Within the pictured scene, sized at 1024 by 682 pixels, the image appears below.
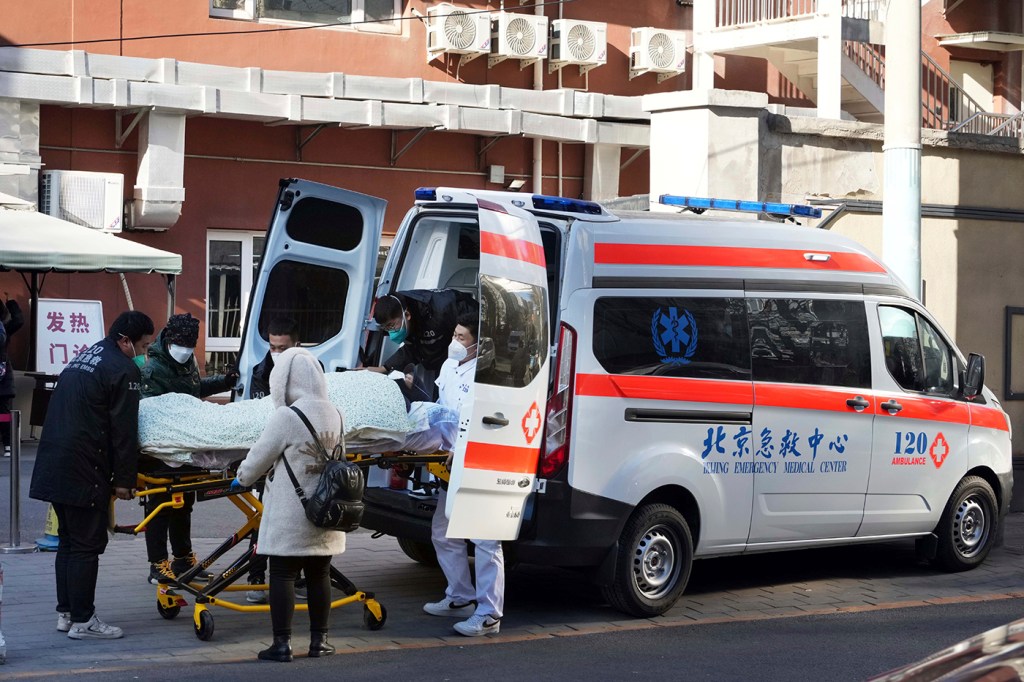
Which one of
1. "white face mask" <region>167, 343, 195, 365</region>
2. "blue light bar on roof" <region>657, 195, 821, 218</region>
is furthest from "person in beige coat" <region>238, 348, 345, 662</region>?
"blue light bar on roof" <region>657, 195, 821, 218</region>

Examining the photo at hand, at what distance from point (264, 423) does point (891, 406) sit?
4.24m

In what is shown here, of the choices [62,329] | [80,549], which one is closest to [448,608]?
[80,549]

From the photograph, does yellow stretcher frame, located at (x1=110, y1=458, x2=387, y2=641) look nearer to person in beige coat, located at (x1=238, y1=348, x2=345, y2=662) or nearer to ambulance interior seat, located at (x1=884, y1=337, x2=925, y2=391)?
person in beige coat, located at (x1=238, y1=348, x2=345, y2=662)

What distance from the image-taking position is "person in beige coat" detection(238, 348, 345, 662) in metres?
7.09

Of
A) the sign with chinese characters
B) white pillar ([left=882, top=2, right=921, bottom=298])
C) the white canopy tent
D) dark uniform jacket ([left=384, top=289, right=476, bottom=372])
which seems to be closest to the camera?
dark uniform jacket ([left=384, top=289, right=476, bottom=372])

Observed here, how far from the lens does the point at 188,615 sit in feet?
27.1

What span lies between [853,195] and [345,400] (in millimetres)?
7812

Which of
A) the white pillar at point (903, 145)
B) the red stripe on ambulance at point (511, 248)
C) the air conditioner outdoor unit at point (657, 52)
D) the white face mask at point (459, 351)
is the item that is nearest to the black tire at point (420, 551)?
the white face mask at point (459, 351)

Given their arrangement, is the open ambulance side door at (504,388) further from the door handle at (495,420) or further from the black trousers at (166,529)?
the black trousers at (166,529)

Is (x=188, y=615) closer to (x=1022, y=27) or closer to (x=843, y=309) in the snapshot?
(x=843, y=309)

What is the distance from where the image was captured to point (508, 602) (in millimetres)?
8961

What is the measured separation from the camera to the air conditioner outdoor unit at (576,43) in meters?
20.5

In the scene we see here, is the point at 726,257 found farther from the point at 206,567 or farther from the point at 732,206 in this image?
the point at 206,567

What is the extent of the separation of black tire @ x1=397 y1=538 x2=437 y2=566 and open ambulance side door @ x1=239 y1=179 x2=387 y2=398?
1.31 meters
